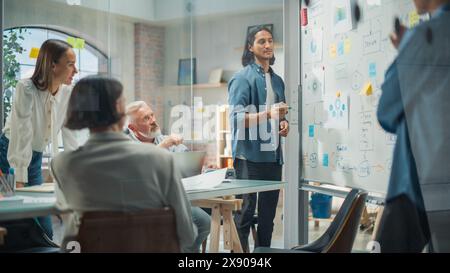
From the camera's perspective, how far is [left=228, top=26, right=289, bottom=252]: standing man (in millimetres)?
3459

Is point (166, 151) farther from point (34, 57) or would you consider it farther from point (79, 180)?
point (34, 57)

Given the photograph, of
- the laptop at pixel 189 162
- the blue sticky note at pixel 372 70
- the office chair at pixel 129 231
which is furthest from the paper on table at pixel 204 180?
the blue sticky note at pixel 372 70

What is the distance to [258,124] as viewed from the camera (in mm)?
3465

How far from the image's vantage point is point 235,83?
136 inches

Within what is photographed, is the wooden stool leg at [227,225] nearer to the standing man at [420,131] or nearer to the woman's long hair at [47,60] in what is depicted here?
the standing man at [420,131]

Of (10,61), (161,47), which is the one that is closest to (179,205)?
(161,47)

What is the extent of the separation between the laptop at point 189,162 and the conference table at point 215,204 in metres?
0.12

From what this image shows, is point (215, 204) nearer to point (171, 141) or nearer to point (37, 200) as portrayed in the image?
point (171, 141)

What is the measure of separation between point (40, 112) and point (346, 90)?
173 centimetres

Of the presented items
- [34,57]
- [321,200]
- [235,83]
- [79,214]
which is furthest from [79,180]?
[321,200]

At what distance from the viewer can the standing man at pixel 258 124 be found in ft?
11.3
